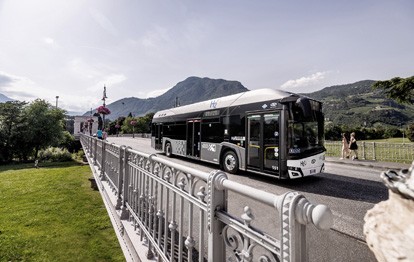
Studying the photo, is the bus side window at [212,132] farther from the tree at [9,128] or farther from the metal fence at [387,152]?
the tree at [9,128]

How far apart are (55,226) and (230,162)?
6.81 m

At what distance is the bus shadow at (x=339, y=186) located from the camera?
6.55m

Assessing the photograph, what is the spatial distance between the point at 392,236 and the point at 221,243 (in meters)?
1.29

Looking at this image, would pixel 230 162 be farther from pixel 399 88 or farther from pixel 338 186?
pixel 399 88

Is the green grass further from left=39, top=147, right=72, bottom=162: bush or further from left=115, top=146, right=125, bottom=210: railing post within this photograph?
left=39, top=147, right=72, bottom=162: bush

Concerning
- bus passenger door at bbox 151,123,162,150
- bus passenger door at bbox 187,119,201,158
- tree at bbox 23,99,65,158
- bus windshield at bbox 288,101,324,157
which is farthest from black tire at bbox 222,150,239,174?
tree at bbox 23,99,65,158

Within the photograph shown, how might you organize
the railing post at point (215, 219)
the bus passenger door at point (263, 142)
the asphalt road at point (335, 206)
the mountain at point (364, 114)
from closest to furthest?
the railing post at point (215, 219) → the asphalt road at point (335, 206) → the bus passenger door at point (263, 142) → the mountain at point (364, 114)

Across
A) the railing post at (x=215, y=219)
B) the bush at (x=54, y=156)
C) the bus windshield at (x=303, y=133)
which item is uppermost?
the bus windshield at (x=303, y=133)

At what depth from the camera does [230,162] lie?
9852 mm

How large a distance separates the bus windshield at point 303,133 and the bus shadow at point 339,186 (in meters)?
1.15

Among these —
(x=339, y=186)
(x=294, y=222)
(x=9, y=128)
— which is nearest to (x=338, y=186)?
(x=339, y=186)

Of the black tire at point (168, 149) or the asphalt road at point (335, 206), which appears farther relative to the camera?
the black tire at point (168, 149)

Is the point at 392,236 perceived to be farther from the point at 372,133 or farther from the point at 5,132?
the point at 372,133

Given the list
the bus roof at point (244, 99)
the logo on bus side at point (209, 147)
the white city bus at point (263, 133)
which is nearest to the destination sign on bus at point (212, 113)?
the white city bus at point (263, 133)
